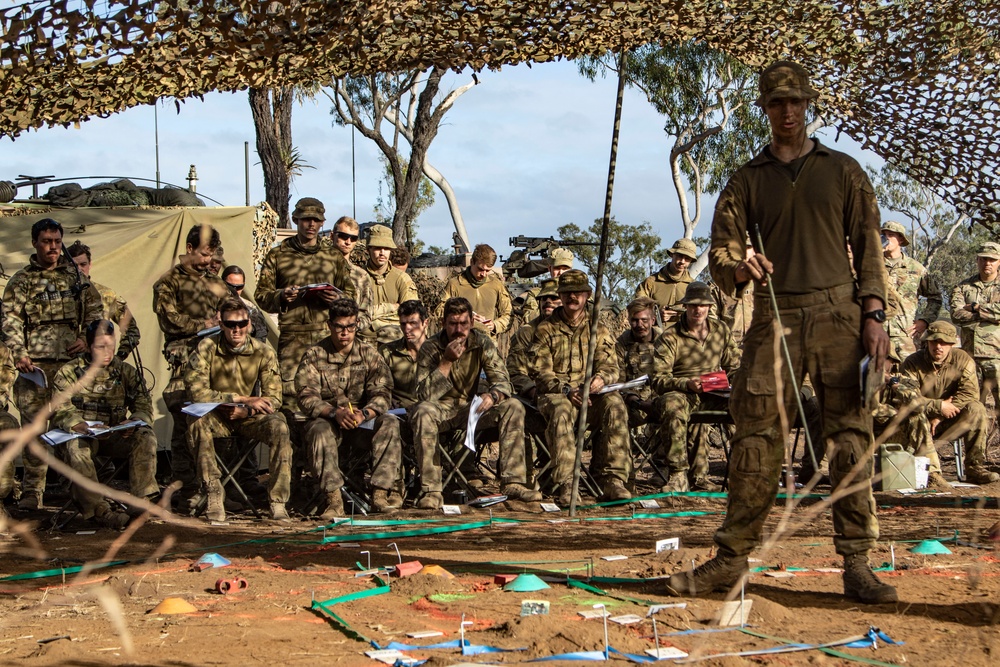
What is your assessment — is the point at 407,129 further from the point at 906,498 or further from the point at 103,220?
the point at 906,498

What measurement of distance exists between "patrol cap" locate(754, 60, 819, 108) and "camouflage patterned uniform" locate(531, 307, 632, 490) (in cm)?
449

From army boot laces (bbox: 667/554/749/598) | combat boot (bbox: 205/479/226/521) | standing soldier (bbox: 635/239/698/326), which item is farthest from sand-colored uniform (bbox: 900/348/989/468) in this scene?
A: combat boot (bbox: 205/479/226/521)

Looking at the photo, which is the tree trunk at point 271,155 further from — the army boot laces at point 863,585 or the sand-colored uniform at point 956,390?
the army boot laces at point 863,585

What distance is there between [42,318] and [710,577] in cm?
600

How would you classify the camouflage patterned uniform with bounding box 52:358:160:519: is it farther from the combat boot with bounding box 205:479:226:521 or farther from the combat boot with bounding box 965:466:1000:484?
the combat boot with bounding box 965:466:1000:484

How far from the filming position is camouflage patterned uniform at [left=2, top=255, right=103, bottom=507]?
8.96m

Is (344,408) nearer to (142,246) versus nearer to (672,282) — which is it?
(142,246)

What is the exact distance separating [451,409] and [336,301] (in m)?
1.22

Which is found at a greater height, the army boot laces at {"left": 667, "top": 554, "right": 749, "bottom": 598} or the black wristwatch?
the black wristwatch

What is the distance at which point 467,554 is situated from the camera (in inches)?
267

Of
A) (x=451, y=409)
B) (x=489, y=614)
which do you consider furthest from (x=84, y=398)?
(x=489, y=614)

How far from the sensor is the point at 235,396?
29.5 ft

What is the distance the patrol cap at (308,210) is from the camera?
10070 mm

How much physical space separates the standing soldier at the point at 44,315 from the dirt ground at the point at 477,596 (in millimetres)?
1088
